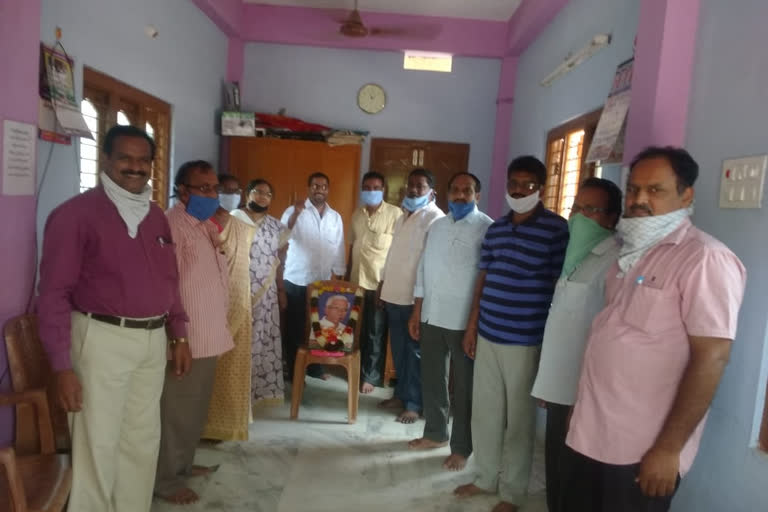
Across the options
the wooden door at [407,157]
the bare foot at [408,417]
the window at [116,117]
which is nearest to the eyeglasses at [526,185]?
the bare foot at [408,417]

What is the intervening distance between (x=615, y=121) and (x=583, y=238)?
2.44ft

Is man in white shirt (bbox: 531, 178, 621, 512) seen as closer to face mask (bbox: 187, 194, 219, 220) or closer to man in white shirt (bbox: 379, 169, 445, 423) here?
man in white shirt (bbox: 379, 169, 445, 423)

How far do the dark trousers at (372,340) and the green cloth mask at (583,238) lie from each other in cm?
197

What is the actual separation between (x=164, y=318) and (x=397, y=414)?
187 cm

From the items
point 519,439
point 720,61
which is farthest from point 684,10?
point 519,439

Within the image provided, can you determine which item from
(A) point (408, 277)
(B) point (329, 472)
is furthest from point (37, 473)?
(A) point (408, 277)

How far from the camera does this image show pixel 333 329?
315cm

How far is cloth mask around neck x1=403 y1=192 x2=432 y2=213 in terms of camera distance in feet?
10.1

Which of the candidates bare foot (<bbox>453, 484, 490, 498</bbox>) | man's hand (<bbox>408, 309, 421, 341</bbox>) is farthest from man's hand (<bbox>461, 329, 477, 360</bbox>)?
bare foot (<bbox>453, 484, 490, 498</bbox>)

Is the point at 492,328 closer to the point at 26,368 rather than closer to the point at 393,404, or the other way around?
the point at 393,404

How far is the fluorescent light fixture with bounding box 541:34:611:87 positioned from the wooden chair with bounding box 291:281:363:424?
1.90 m

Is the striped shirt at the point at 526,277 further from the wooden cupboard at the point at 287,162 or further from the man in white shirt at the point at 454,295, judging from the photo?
the wooden cupboard at the point at 287,162

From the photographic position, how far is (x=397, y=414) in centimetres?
332

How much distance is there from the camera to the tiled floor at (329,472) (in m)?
2.28
